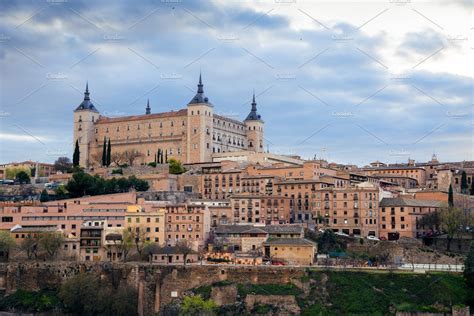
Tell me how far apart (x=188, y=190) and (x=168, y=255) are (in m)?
23.0

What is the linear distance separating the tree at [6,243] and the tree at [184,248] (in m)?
11.9

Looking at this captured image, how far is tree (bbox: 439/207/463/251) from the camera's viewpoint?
6431 cm

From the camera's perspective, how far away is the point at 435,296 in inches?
2117

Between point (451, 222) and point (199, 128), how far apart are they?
4191 cm

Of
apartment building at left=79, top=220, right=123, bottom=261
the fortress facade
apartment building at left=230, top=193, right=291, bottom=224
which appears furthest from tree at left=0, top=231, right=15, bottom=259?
the fortress facade

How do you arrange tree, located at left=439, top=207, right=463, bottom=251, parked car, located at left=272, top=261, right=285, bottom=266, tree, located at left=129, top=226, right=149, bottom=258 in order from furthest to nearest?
1. tree, located at left=439, top=207, right=463, bottom=251
2. tree, located at left=129, top=226, right=149, bottom=258
3. parked car, located at left=272, top=261, right=285, bottom=266

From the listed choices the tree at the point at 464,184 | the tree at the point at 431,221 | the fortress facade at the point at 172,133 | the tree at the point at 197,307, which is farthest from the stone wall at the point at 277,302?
the fortress facade at the point at 172,133

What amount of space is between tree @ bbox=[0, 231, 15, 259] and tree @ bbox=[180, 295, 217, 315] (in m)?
15.4

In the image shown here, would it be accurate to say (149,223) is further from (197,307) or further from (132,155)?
(132,155)

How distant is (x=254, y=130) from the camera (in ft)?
363

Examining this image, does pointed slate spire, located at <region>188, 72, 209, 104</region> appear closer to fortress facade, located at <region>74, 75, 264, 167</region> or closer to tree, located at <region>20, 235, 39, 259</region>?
fortress facade, located at <region>74, 75, 264, 167</region>

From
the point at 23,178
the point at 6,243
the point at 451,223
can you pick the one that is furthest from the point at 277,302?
the point at 23,178

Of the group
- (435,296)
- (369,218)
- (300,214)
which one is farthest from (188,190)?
(435,296)

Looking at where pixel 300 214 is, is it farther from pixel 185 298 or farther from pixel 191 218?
pixel 185 298
